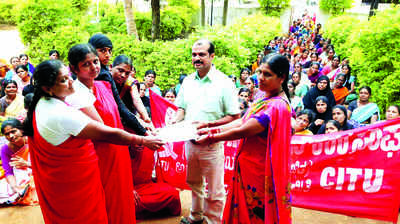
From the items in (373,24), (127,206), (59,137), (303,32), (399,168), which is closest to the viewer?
(59,137)

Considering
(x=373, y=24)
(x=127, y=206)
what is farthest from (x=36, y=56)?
(x=373, y=24)

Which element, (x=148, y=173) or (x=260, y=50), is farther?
(x=260, y=50)

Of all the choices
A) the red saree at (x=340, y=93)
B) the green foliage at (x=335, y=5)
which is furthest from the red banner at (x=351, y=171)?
the green foliage at (x=335, y=5)

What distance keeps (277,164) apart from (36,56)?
948 cm

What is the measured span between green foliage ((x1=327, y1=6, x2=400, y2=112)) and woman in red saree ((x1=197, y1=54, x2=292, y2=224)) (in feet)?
15.7

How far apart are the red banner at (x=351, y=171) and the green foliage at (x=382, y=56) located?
342cm

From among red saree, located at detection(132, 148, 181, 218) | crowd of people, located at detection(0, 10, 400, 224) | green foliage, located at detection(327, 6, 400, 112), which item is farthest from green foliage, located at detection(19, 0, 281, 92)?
crowd of people, located at detection(0, 10, 400, 224)

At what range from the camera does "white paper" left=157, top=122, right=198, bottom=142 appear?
2.65 metres

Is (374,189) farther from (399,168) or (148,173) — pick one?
(148,173)

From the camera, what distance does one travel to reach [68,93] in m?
2.07

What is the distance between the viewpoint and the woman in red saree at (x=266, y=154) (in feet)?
7.36

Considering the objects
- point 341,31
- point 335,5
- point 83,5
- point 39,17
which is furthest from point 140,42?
point 335,5

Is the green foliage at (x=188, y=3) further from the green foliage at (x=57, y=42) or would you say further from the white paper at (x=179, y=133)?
the white paper at (x=179, y=133)

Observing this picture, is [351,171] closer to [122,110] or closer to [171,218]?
[171,218]
